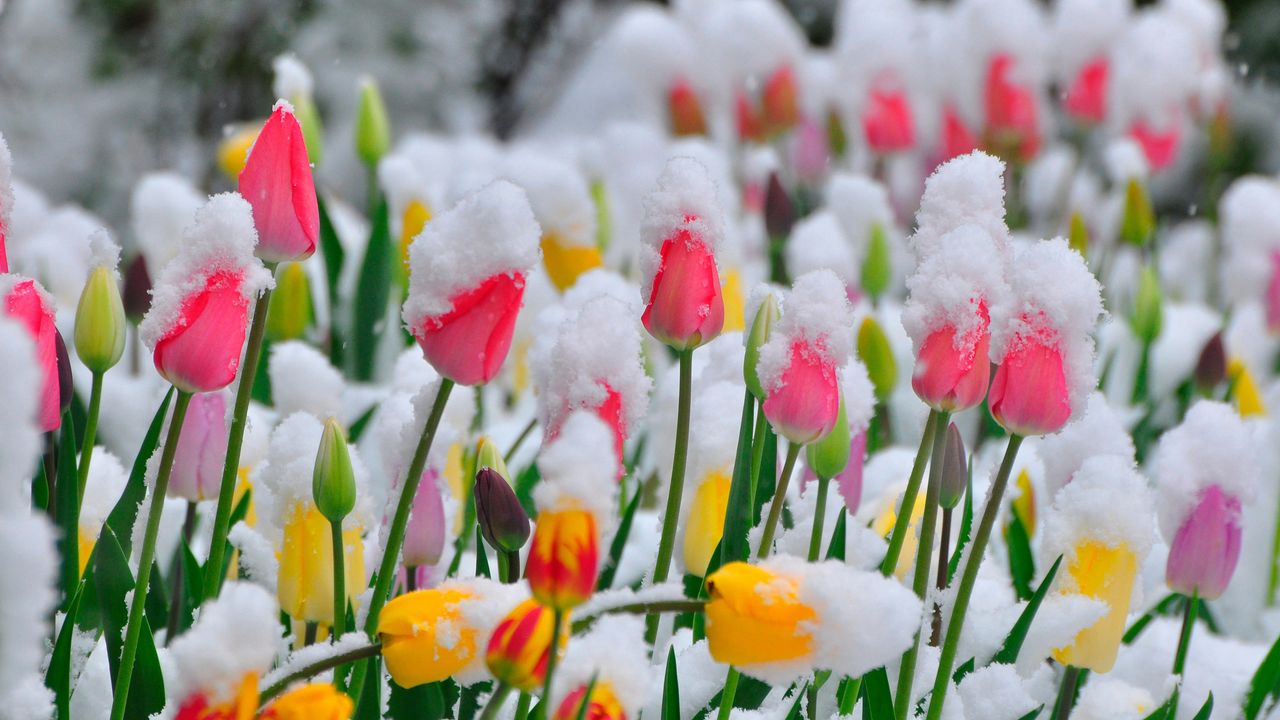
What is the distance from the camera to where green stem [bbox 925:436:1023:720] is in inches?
17.7

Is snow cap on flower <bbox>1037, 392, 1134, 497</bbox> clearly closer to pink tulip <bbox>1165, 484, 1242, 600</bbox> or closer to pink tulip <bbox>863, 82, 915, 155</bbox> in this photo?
pink tulip <bbox>1165, 484, 1242, 600</bbox>

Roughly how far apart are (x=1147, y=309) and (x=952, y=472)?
0.65 meters

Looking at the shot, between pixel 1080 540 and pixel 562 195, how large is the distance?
2.09 feet

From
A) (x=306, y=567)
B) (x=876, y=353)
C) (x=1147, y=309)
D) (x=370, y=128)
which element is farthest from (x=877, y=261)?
(x=306, y=567)

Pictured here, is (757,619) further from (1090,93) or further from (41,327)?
(1090,93)

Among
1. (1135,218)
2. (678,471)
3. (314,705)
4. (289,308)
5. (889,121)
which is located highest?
(889,121)

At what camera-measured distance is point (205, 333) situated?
0.44 meters

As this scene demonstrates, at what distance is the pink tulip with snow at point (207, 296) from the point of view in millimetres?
442

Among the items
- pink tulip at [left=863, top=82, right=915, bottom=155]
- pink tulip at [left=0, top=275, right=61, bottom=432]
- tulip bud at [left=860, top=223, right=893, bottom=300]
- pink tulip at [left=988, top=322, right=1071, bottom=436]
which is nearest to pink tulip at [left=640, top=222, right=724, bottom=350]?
pink tulip at [left=988, top=322, right=1071, bottom=436]

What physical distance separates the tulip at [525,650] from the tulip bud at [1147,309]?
881 millimetres

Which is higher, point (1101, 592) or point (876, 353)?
point (876, 353)

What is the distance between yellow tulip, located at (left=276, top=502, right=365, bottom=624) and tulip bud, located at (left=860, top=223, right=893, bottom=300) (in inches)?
27.6

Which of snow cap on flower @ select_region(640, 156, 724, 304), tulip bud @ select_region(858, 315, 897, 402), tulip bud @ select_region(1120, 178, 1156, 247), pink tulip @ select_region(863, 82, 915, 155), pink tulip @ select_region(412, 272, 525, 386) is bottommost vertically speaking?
pink tulip @ select_region(412, 272, 525, 386)

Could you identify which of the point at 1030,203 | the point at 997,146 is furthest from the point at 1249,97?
the point at 997,146
